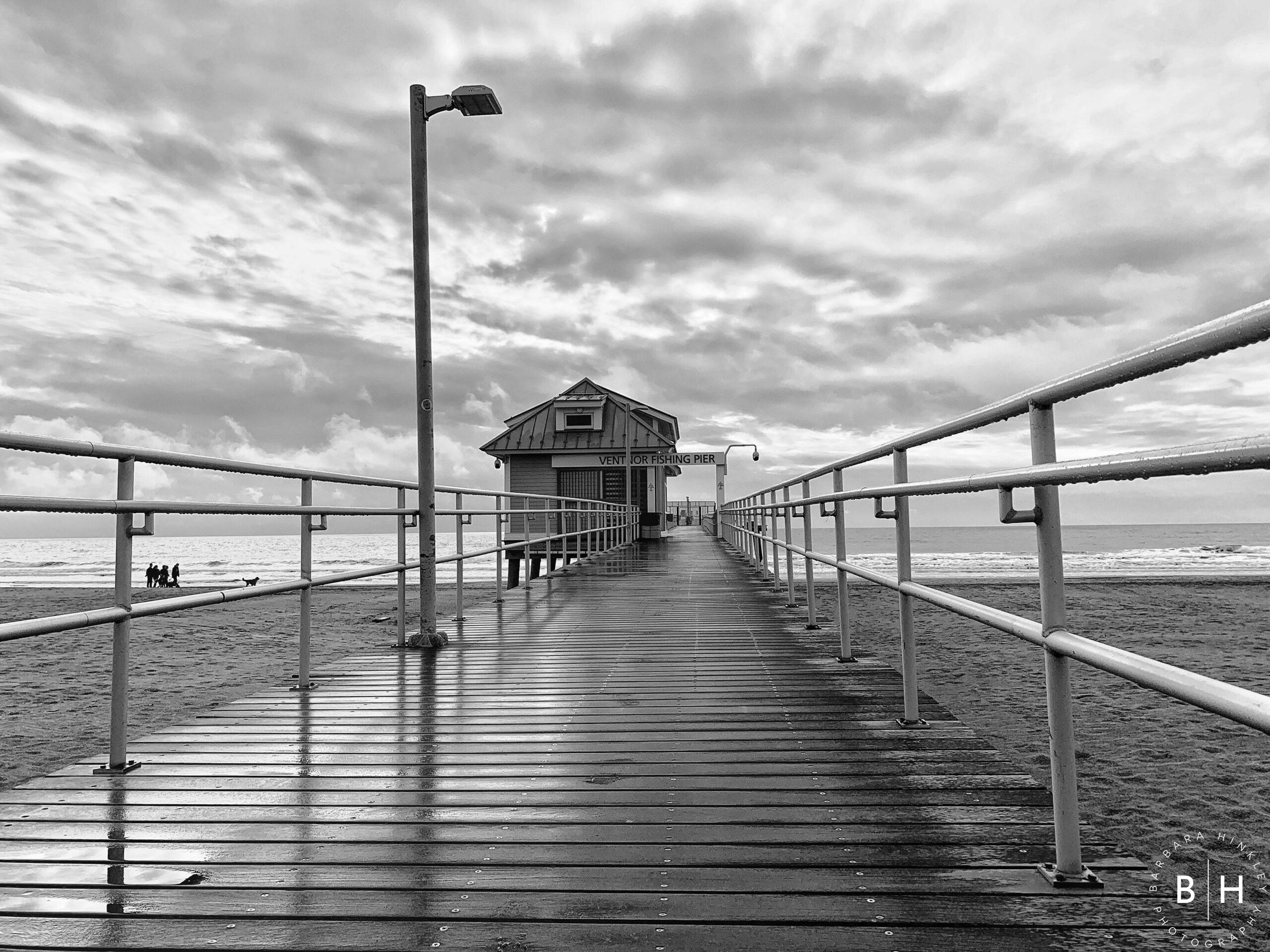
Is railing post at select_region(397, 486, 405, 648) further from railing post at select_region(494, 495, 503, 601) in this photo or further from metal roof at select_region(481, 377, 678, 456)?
metal roof at select_region(481, 377, 678, 456)

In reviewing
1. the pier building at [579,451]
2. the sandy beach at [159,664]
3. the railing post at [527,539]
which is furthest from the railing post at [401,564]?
the pier building at [579,451]

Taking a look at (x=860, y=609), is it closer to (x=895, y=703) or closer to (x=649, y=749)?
(x=895, y=703)

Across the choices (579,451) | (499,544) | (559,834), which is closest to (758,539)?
(499,544)

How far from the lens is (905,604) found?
9.87 feet

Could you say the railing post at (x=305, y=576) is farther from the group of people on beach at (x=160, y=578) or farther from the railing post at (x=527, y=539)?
the group of people on beach at (x=160, y=578)

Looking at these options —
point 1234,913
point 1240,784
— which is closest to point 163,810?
point 1234,913

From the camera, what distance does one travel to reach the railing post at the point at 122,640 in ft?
8.79

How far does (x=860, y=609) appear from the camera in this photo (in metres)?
13.5

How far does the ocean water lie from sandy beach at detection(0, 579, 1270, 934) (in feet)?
4.91

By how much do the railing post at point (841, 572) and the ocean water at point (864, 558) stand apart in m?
2.08

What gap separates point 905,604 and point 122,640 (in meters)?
2.81

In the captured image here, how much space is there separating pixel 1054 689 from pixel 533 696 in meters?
2.45

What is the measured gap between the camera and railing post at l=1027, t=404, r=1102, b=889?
1783 mm

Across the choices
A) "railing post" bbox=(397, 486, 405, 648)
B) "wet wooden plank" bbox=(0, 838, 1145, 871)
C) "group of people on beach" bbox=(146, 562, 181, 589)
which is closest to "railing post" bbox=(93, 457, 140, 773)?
"wet wooden plank" bbox=(0, 838, 1145, 871)
